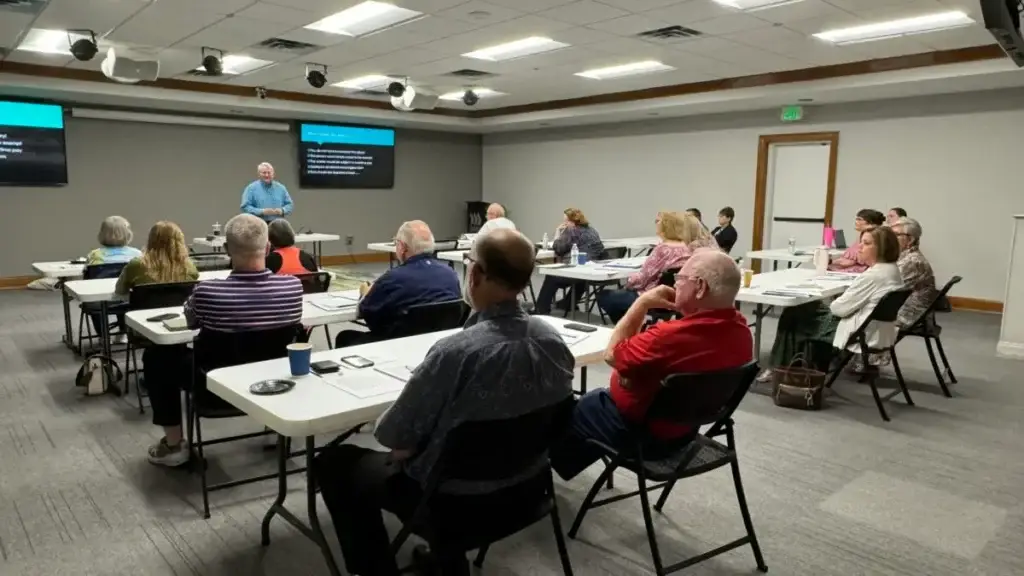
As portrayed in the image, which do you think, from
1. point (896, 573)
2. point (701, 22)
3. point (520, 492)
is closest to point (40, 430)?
point (520, 492)

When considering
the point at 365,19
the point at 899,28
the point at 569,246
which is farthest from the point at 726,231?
the point at 365,19

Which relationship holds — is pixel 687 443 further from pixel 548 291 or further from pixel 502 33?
pixel 502 33

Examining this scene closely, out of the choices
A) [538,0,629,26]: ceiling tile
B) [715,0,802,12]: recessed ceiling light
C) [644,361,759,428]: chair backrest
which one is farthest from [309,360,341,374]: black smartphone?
[715,0,802,12]: recessed ceiling light

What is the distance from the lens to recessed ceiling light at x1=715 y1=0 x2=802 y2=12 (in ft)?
16.7

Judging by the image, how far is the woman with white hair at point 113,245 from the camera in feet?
15.9

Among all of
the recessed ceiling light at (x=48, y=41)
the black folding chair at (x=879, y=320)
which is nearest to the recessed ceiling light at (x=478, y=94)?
the recessed ceiling light at (x=48, y=41)

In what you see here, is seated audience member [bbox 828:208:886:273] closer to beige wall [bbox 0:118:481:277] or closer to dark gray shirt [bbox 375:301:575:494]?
dark gray shirt [bbox 375:301:575:494]

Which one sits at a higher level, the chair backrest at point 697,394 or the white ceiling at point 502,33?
the white ceiling at point 502,33

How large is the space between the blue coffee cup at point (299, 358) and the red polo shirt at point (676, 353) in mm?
994

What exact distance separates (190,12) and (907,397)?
5.87 meters

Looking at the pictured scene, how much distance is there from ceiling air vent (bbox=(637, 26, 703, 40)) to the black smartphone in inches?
188

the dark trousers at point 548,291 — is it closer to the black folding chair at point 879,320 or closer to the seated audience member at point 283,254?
the seated audience member at point 283,254

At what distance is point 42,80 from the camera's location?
308 inches

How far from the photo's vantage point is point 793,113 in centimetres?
889
